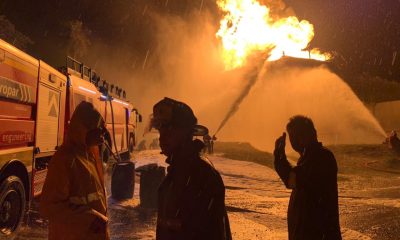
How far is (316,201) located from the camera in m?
3.06

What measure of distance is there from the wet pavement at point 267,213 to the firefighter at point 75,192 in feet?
11.3

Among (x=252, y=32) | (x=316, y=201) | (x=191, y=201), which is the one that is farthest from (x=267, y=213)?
(x=252, y=32)

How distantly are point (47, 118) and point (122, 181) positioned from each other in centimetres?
260

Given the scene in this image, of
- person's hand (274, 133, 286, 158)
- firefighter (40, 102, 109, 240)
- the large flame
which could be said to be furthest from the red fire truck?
the large flame

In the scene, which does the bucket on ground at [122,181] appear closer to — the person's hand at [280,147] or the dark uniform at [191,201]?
the person's hand at [280,147]

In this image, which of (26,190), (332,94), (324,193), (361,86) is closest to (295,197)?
(324,193)

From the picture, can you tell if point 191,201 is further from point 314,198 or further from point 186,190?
point 314,198

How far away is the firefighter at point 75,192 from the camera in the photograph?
281cm

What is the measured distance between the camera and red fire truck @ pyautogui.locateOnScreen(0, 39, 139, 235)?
530 cm

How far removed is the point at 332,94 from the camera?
105ft

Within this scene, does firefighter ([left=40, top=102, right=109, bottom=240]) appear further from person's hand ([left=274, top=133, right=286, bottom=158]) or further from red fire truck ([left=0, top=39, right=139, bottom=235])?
red fire truck ([left=0, top=39, right=139, bottom=235])

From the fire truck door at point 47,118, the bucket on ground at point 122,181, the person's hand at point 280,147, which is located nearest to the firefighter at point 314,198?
the person's hand at point 280,147

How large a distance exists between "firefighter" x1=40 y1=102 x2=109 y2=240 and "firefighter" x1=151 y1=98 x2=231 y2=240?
3.65ft

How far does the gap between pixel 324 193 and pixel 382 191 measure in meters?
9.73
